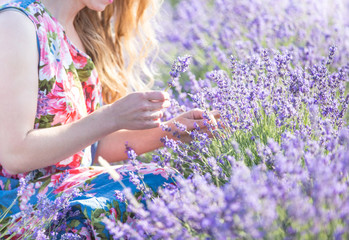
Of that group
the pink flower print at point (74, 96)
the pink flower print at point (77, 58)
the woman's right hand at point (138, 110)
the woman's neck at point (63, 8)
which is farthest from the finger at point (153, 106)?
the woman's neck at point (63, 8)

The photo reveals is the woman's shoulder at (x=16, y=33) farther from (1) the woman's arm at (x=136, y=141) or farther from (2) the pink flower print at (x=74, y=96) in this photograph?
(1) the woman's arm at (x=136, y=141)

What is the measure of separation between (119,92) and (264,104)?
121 cm

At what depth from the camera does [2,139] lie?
1972 millimetres

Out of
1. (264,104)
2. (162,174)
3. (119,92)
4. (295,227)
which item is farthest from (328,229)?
(119,92)

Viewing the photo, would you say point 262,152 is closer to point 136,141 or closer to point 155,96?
point 155,96

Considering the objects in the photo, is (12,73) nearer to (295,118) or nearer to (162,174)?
(162,174)

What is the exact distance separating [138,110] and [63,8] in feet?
2.73

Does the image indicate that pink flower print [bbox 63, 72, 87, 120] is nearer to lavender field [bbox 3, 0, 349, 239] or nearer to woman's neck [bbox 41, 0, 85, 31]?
woman's neck [bbox 41, 0, 85, 31]

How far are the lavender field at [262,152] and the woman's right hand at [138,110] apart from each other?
0.09m

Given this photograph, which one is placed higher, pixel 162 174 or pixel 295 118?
pixel 295 118

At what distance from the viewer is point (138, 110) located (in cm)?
190

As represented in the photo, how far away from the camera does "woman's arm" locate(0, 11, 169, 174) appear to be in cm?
192

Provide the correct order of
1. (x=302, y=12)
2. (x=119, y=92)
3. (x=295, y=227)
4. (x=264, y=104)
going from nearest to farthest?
(x=295, y=227)
(x=264, y=104)
(x=119, y=92)
(x=302, y=12)

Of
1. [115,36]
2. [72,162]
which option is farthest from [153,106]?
[115,36]
